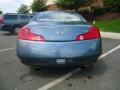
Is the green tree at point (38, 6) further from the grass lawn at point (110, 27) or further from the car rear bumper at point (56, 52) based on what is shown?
the car rear bumper at point (56, 52)

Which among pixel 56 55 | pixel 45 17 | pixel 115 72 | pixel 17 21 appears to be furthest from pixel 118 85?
pixel 17 21

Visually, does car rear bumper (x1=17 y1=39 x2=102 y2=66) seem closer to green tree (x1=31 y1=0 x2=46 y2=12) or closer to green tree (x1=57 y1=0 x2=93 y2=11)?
green tree (x1=57 y1=0 x2=93 y2=11)

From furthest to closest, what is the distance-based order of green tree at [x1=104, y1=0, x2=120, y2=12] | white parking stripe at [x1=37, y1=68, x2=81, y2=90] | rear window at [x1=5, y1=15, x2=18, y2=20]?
1. green tree at [x1=104, y1=0, x2=120, y2=12]
2. rear window at [x1=5, y1=15, x2=18, y2=20]
3. white parking stripe at [x1=37, y1=68, x2=81, y2=90]

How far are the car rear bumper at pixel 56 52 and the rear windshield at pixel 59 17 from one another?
109 centimetres

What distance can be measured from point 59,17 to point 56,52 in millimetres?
1500

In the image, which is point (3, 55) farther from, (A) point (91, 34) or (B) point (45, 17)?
(A) point (91, 34)

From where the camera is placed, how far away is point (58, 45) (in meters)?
4.92

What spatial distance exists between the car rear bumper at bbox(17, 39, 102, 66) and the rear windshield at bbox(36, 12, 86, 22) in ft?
3.57

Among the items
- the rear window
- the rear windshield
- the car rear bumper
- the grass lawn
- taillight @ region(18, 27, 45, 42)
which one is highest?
the rear windshield

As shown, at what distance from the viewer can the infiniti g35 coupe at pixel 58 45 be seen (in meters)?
4.90

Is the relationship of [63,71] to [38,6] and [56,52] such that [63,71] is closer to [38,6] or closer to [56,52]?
[56,52]

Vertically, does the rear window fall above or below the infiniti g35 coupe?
below

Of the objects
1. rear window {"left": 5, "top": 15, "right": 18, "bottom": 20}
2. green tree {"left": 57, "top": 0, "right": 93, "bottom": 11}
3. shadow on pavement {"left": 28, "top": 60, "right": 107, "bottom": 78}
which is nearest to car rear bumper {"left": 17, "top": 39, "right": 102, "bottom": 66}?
shadow on pavement {"left": 28, "top": 60, "right": 107, "bottom": 78}

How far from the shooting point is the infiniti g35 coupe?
490 cm
